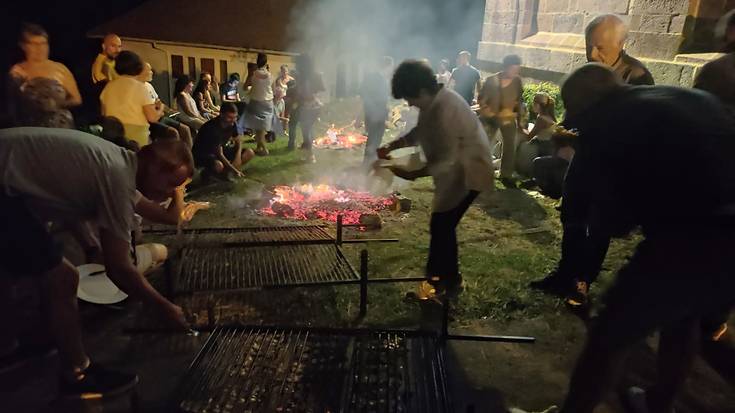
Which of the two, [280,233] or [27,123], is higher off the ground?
[27,123]

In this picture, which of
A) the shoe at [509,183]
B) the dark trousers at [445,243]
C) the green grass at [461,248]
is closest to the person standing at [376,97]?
the green grass at [461,248]

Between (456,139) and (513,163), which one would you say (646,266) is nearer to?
(456,139)

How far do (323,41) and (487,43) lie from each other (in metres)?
5.62

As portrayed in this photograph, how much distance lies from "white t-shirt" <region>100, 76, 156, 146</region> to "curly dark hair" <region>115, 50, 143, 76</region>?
0.08m

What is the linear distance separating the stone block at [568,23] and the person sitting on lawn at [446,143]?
843 centimetres

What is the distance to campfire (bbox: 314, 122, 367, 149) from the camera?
13.0 m

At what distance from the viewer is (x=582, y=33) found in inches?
455

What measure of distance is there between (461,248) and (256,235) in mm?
2709

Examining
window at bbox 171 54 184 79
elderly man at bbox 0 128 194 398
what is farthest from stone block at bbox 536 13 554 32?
elderly man at bbox 0 128 194 398

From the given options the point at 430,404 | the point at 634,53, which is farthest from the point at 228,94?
the point at 430,404

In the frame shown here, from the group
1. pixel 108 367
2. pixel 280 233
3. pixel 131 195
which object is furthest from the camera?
pixel 280 233

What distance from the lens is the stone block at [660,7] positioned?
29.5 ft

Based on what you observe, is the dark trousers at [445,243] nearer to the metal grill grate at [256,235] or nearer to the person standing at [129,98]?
the metal grill grate at [256,235]

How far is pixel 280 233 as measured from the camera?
6.66 metres
